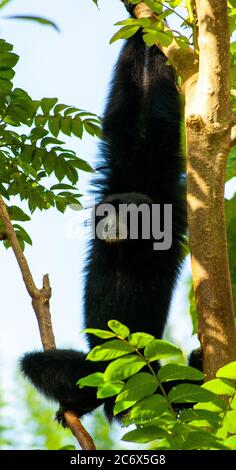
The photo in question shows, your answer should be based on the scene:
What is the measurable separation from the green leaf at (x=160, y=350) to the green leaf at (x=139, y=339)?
0.04 meters

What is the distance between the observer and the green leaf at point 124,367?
3.41m

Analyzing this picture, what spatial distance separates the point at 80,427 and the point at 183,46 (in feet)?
9.01

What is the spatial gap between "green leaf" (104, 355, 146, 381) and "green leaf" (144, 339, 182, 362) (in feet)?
0.21

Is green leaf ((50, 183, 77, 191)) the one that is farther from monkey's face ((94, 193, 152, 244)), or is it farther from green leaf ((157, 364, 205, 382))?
green leaf ((157, 364, 205, 382))

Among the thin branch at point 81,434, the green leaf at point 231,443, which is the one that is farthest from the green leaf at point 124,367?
the thin branch at point 81,434

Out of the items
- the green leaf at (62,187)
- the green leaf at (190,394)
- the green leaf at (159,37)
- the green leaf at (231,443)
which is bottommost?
the green leaf at (231,443)

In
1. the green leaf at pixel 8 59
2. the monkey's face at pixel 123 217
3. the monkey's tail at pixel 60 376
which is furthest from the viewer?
the monkey's face at pixel 123 217

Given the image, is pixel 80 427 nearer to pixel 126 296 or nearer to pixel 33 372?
pixel 33 372

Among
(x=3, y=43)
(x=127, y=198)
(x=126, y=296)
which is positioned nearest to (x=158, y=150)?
(x=127, y=198)

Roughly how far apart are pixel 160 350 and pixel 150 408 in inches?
11.4

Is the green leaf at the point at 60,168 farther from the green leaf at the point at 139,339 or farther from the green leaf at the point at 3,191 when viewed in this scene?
the green leaf at the point at 139,339

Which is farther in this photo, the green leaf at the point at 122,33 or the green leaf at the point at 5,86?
the green leaf at the point at 5,86

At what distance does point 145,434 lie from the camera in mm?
3318

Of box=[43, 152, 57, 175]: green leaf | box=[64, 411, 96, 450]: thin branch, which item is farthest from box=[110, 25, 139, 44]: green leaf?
box=[64, 411, 96, 450]: thin branch
